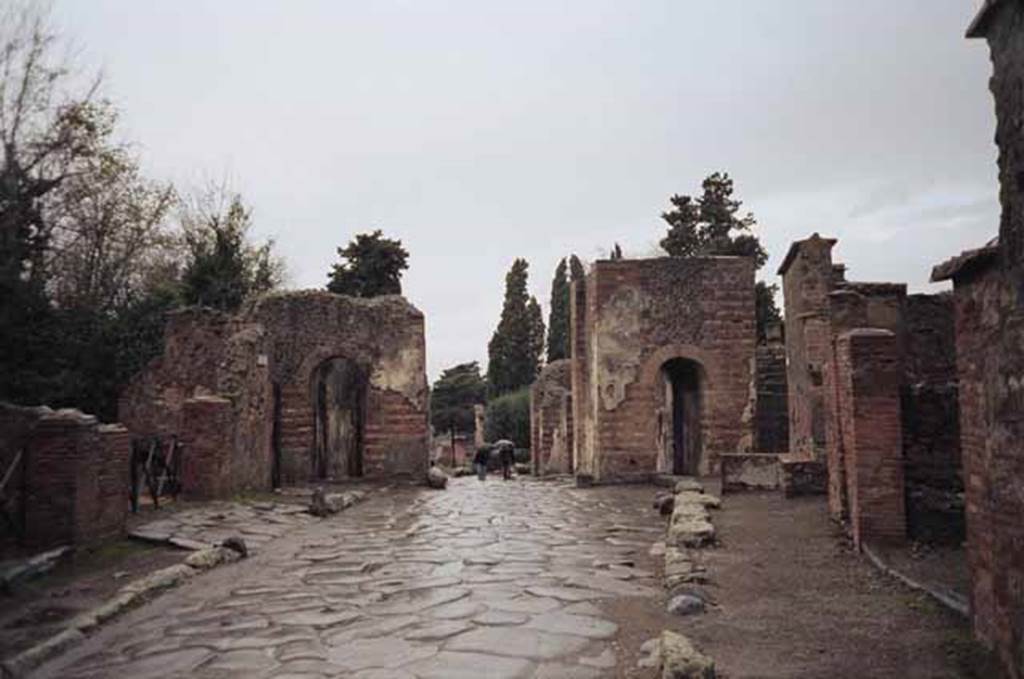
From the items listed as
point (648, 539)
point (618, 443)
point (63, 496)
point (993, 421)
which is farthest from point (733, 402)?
point (993, 421)

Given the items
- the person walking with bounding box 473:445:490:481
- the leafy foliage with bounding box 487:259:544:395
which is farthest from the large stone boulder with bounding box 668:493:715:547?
the leafy foliage with bounding box 487:259:544:395

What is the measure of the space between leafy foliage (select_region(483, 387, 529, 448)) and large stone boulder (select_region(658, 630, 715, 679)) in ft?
124

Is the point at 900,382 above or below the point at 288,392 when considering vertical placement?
below

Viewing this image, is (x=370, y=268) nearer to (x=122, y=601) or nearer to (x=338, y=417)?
(x=338, y=417)

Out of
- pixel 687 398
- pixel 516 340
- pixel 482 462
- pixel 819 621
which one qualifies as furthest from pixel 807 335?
pixel 516 340

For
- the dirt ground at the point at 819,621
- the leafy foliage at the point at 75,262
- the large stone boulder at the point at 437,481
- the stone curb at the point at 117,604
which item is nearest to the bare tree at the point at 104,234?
the leafy foliage at the point at 75,262

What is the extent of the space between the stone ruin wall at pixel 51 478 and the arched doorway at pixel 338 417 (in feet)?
36.3

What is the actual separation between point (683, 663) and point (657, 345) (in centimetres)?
1545

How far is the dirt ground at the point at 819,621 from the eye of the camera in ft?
15.3

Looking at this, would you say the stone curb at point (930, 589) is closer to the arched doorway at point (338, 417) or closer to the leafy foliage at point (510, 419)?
the arched doorway at point (338, 417)

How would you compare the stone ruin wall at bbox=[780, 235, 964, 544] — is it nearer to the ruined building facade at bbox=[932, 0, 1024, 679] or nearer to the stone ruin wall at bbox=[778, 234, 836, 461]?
the stone ruin wall at bbox=[778, 234, 836, 461]

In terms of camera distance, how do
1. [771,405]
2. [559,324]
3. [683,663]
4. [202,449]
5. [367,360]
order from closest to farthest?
1. [683,663]
2. [202,449]
3. [771,405]
4. [367,360]
5. [559,324]

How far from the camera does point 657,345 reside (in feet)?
64.4

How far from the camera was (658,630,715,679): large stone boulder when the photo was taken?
14.3 feet
